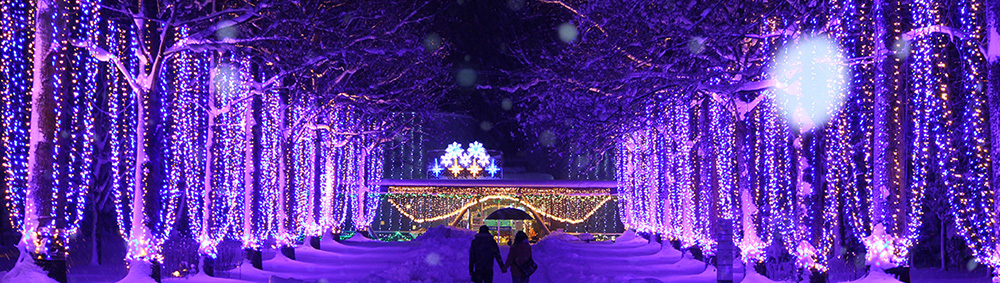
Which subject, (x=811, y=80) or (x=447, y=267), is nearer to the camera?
(x=811, y=80)

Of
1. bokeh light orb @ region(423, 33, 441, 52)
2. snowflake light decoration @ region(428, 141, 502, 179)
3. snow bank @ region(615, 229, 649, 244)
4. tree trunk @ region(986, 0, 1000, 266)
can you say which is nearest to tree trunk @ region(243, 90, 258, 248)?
bokeh light orb @ region(423, 33, 441, 52)

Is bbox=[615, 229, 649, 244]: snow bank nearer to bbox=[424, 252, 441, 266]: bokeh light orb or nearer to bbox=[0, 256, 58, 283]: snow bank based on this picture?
bbox=[424, 252, 441, 266]: bokeh light orb

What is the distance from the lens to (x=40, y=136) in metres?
11.9

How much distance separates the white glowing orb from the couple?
477cm

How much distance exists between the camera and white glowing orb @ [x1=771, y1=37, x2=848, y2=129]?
44.9 feet

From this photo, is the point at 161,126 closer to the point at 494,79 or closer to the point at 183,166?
the point at 183,166

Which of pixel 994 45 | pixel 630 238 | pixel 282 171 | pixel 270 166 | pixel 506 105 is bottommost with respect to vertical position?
pixel 630 238

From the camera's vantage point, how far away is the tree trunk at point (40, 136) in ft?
38.9

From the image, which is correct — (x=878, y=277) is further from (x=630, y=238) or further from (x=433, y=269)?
(x=630, y=238)

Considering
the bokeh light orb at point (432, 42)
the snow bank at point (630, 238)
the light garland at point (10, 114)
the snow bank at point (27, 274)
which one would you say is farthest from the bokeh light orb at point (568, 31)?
the snow bank at point (27, 274)

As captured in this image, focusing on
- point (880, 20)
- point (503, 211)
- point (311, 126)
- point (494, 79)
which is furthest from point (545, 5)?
point (494, 79)

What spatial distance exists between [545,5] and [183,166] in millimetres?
10955

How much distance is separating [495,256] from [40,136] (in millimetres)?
6520

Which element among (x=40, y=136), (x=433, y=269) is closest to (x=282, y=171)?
(x=433, y=269)
